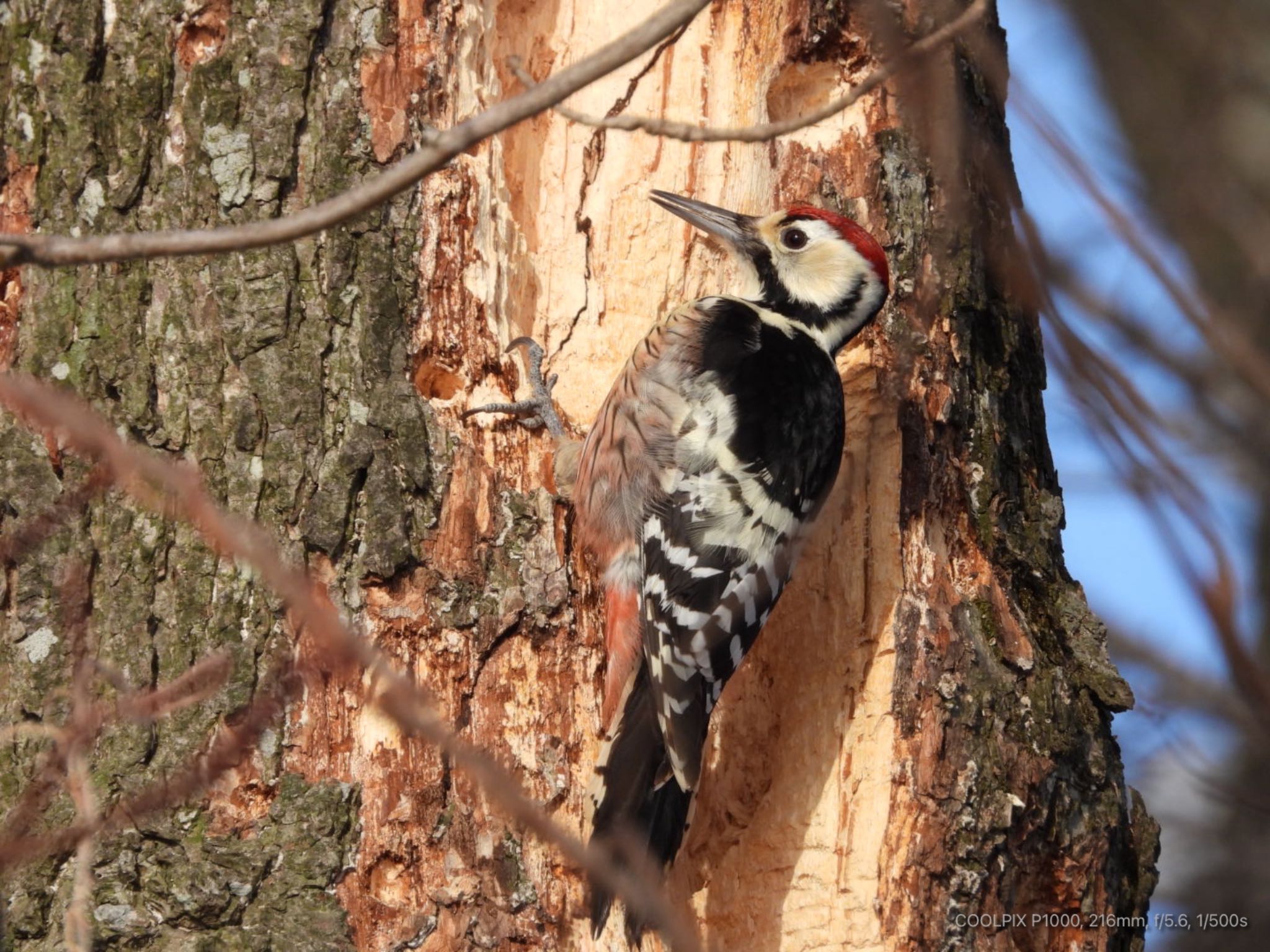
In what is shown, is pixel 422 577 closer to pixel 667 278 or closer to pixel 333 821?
pixel 333 821

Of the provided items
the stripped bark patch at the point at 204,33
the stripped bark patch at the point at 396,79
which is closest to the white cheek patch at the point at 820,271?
the stripped bark patch at the point at 396,79

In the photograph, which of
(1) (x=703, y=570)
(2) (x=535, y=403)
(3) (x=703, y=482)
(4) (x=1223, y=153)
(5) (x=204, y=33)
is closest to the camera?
(5) (x=204, y=33)

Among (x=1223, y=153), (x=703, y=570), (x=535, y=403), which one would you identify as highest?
(x=1223, y=153)

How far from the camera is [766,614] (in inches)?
117

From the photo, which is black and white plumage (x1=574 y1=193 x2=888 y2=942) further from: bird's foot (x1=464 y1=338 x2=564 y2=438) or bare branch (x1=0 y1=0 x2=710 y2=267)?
bare branch (x1=0 y1=0 x2=710 y2=267)

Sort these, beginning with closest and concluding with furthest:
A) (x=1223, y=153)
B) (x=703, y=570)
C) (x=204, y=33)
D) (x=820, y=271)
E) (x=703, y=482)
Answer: (x=204, y=33), (x=703, y=570), (x=703, y=482), (x=820, y=271), (x=1223, y=153)

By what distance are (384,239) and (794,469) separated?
103 centimetres

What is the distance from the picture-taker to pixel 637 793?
2.66 metres

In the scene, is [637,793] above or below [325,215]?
below

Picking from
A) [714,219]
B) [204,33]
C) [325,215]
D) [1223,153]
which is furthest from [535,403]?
[1223,153]

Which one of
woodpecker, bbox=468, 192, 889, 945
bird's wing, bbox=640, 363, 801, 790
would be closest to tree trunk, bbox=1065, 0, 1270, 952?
woodpecker, bbox=468, 192, 889, 945

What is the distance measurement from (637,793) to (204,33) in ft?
5.66

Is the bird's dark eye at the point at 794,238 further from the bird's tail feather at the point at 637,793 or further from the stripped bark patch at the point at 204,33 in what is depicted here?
the stripped bark patch at the point at 204,33

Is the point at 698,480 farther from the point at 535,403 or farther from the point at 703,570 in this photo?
the point at 535,403
